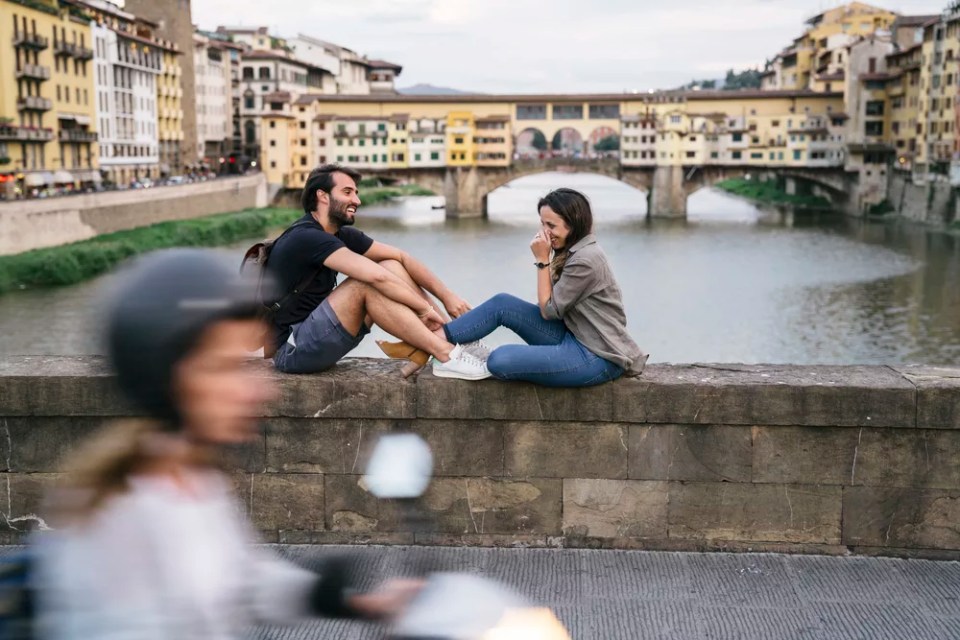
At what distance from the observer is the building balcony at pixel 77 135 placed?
3309 centimetres

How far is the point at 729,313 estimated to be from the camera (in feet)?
64.6

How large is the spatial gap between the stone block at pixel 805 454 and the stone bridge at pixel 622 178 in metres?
39.3

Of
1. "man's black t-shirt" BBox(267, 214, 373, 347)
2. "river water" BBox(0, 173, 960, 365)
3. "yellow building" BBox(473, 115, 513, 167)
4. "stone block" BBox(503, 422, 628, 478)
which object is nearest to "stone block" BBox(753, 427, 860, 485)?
"stone block" BBox(503, 422, 628, 478)

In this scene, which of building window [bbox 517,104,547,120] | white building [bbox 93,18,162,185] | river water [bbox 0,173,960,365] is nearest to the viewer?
river water [bbox 0,173,960,365]

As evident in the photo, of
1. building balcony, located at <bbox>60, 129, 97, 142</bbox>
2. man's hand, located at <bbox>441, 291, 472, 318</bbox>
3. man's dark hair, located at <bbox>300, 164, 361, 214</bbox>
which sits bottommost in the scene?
man's hand, located at <bbox>441, 291, 472, 318</bbox>

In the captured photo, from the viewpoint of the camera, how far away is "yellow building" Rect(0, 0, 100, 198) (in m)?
29.7

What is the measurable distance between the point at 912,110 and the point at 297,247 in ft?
137

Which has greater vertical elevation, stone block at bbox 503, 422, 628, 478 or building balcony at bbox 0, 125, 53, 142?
building balcony at bbox 0, 125, 53, 142

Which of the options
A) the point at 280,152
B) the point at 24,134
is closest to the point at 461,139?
the point at 280,152

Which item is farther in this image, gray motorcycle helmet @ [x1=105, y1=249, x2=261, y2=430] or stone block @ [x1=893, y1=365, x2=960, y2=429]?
stone block @ [x1=893, y1=365, x2=960, y2=429]

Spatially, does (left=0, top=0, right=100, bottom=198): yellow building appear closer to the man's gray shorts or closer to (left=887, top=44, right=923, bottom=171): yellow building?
(left=887, top=44, right=923, bottom=171): yellow building

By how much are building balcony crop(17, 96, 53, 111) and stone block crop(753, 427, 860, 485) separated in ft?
100

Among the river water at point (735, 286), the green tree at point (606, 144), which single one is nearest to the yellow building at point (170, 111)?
the river water at point (735, 286)

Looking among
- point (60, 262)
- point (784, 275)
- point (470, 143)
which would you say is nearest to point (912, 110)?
point (470, 143)
